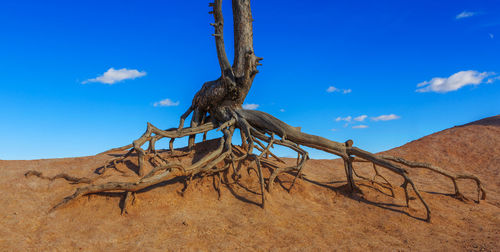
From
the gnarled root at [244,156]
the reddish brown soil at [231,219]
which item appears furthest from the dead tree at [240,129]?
the reddish brown soil at [231,219]

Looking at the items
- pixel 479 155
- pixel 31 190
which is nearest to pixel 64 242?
pixel 31 190

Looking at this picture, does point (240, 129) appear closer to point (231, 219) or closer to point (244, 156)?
point (244, 156)

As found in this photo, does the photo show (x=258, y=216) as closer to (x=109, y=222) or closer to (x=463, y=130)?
(x=109, y=222)

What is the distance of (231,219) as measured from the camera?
20.3 feet

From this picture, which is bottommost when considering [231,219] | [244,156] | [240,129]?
[231,219]

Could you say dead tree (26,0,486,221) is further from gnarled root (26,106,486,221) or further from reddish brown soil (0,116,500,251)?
reddish brown soil (0,116,500,251)

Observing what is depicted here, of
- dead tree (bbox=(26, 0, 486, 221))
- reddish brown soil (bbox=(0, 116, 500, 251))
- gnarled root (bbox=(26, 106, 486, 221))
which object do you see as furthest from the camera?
dead tree (bbox=(26, 0, 486, 221))

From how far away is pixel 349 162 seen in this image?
8320 millimetres

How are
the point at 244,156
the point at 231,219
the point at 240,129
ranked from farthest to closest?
the point at 240,129
the point at 244,156
the point at 231,219

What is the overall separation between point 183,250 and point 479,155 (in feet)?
46.2

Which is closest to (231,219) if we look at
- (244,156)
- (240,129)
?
(244,156)

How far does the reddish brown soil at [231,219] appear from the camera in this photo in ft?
18.0

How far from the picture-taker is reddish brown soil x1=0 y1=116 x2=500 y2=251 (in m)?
5.50

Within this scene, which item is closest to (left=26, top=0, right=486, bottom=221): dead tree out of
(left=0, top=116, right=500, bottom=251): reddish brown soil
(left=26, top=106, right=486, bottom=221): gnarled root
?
(left=26, top=106, right=486, bottom=221): gnarled root
